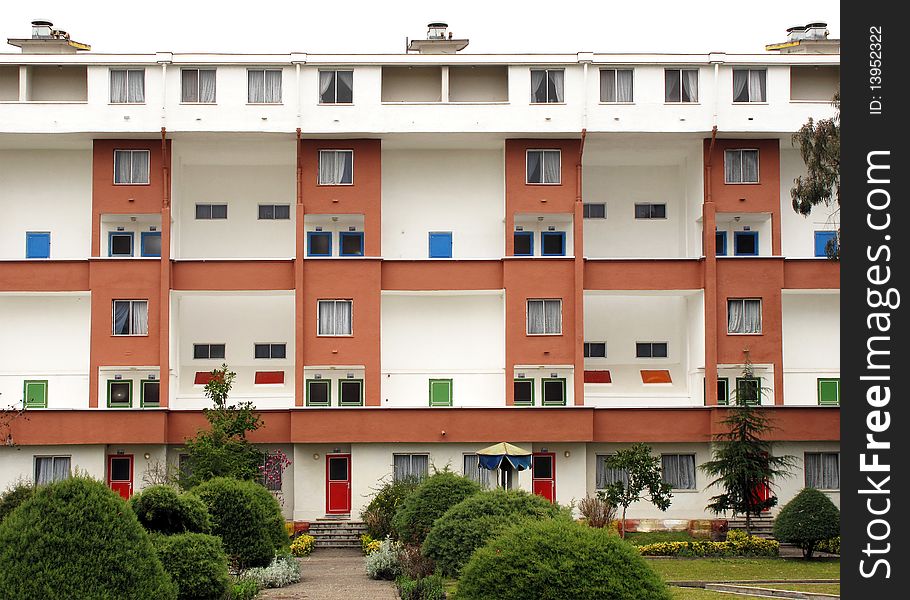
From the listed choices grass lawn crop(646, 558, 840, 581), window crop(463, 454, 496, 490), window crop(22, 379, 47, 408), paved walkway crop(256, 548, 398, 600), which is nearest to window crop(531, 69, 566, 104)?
window crop(463, 454, 496, 490)

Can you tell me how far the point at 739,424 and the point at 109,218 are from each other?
24072 millimetres

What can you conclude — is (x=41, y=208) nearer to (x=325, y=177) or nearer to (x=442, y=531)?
(x=325, y=177)

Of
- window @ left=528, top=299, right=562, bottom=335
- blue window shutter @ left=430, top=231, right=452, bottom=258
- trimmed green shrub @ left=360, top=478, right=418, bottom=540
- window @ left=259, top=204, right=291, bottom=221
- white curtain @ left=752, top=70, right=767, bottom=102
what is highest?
white curtain @ left=752, top=70, right=767, bottom=102

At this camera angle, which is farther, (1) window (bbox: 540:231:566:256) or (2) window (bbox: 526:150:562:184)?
(1) window (bbox: 540:231:566:256)

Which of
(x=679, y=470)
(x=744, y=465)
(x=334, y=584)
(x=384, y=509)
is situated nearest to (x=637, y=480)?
(x=744, y=465)

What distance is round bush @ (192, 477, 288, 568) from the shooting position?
3084 centimetres

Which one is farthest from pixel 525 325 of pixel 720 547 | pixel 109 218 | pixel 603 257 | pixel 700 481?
pixel 109 218

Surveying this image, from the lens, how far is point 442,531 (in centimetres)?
2703

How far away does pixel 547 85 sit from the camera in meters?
48.7

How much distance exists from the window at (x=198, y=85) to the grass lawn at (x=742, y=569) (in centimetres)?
2304

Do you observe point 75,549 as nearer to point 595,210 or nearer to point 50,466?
point 50,466

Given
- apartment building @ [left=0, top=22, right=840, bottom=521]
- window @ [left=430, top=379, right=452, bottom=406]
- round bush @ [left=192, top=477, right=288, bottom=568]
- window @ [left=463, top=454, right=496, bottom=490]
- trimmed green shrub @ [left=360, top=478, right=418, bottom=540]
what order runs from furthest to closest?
1. window @ [left=430, top=379, right=452, bottom=406]
2. window @ [left=463, top=454, right=496, bottom=490]
3. apartment building @ [left=0, top=22, right=840, bottom=521]
4. trimmed green shrub @ [left=360, top=478, right=418, bottom=540]
5. round bush @ [left=192, top=477, right=288, bottom=568]

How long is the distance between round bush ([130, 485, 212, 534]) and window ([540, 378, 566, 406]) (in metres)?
24.4

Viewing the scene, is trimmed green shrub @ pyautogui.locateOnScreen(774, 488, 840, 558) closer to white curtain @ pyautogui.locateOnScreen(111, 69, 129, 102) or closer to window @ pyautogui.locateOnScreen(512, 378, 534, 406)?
window @ pyautogui.locateOnScreen(512, 378, 534, 406)
